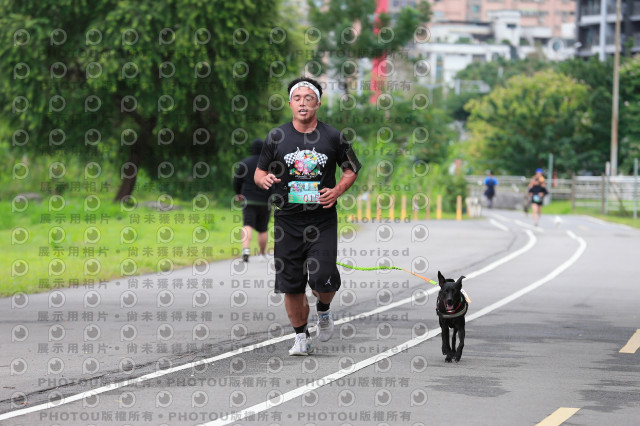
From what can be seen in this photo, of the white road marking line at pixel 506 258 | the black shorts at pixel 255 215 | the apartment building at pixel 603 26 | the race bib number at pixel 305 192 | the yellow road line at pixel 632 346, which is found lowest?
the white road marking line at pixel 506 258

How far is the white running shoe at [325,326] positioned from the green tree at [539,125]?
6816cm

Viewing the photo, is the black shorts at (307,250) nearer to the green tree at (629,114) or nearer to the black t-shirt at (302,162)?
the black t-shirt at (302,162)

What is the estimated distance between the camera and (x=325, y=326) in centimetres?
1070

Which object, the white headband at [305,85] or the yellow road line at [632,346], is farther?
the yellow road line at [632,346]

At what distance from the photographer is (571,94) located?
83.2 meters

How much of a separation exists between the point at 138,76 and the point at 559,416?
1263 inches

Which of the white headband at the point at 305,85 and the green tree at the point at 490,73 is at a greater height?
the green tree at the point at 490,73

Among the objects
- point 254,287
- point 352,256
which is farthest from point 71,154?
point 254,287

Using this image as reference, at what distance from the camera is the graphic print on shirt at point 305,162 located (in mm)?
9875

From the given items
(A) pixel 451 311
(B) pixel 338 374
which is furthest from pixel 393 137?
(B) pixel 338 374

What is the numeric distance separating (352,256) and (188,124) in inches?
736

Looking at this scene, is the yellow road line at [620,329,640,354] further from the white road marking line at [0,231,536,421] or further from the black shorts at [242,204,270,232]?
the black shorts at [242,204,270,232]

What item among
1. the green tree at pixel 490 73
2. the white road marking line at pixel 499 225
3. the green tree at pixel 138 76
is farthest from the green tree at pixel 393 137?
the green tree at pixel 490 73

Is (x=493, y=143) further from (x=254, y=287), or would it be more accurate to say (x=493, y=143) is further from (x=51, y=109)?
(x=254, y=287)
